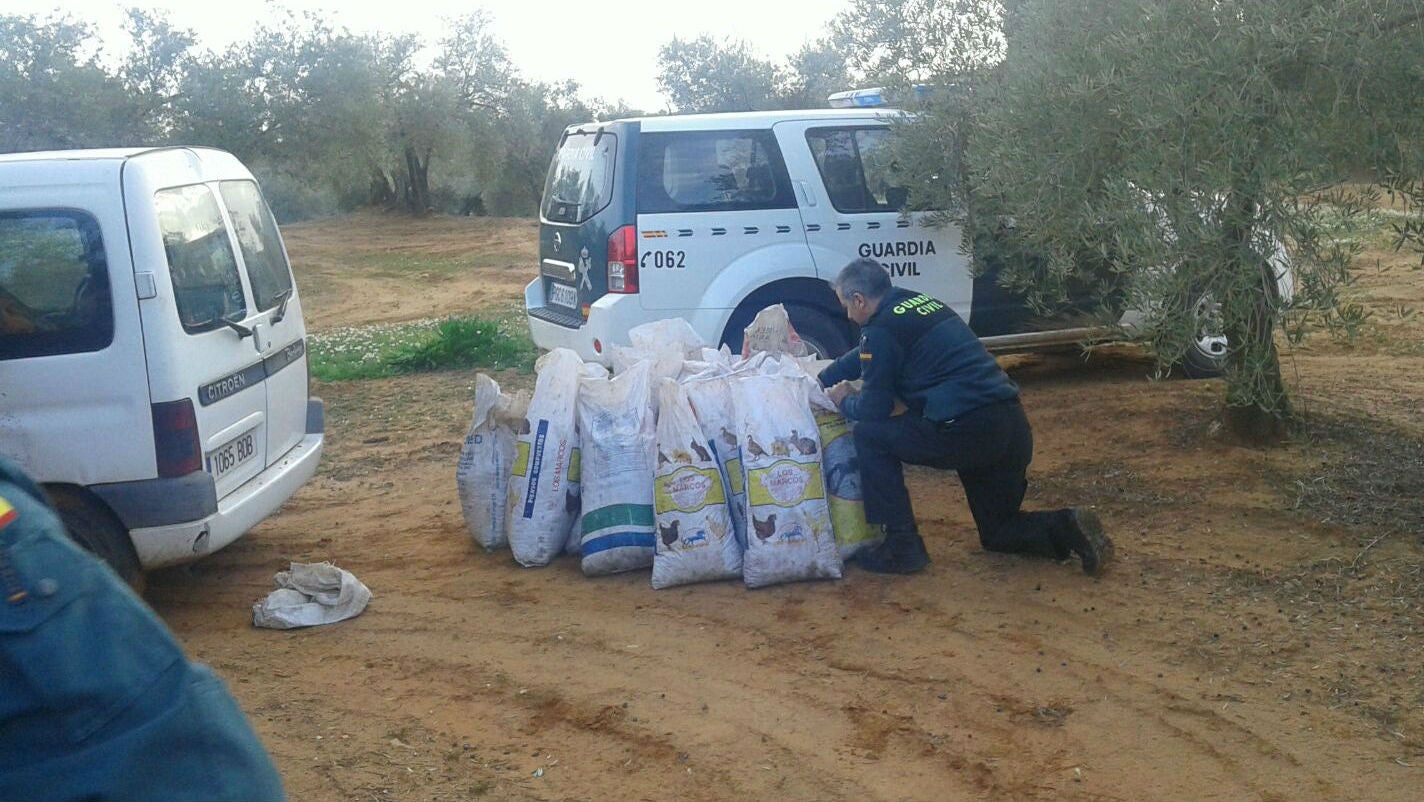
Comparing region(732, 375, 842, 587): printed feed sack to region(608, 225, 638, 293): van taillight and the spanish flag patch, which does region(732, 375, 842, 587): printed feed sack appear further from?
the spanish flag patch

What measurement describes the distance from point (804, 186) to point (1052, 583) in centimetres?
346

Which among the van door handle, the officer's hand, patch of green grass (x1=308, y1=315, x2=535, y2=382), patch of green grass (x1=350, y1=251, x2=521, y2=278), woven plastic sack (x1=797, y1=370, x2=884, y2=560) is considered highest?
the van door handle

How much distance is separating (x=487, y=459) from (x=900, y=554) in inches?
78.1

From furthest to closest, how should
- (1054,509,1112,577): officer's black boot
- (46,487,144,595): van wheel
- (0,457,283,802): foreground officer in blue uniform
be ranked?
(1054,509,1112,577): officer's black boot, (46,487,144,595): van wheel, (0,457,283,802): foreground officer in blue uniform

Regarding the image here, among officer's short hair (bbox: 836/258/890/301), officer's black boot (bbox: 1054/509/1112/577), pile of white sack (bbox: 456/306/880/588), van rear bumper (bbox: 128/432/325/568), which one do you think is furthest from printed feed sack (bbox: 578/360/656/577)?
officer's black boot (bbox: 1054/509/1112/577)

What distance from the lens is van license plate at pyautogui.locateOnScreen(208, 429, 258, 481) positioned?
5246 mm

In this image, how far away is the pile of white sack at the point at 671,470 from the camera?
18.1 feet

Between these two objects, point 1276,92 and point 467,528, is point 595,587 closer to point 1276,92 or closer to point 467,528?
point 467,528

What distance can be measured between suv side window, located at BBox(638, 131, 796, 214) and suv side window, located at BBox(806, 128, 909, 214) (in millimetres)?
284

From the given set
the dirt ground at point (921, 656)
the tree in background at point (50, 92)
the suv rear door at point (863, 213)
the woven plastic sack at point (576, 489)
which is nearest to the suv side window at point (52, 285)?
the dirt ground at point (921, 656)

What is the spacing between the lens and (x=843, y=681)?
462 centimetres

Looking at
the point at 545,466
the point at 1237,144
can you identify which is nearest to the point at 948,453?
the point at 1237,144

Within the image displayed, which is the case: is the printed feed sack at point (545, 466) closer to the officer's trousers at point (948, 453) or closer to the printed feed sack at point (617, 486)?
the printed feed sack at point (617, 486)

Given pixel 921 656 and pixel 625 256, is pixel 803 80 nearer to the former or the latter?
pixel 625 256
